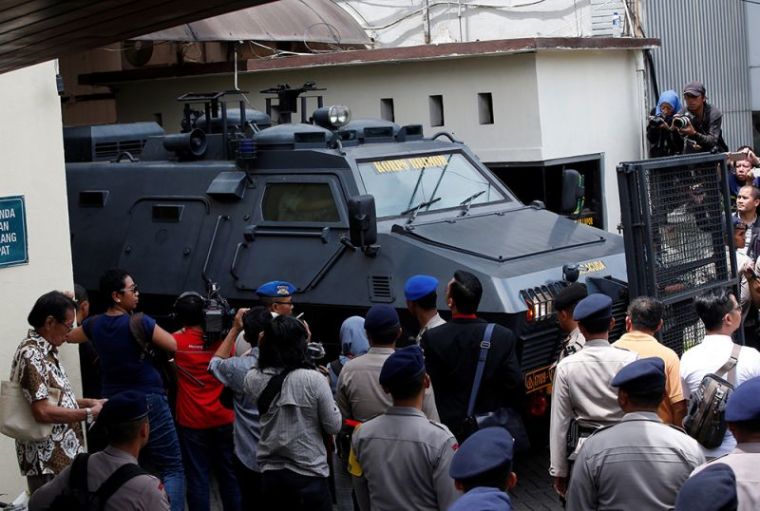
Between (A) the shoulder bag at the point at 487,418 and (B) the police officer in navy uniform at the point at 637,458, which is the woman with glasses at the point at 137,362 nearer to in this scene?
(A) the shoulder bag at the point at 487,418

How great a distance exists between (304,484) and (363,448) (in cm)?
89

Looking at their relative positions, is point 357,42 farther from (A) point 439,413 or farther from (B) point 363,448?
(B) point 363,448

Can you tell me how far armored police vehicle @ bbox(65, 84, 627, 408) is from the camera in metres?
8.49

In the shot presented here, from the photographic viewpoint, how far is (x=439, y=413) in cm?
668

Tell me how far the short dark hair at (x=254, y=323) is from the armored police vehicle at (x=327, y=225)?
A: 1888mm

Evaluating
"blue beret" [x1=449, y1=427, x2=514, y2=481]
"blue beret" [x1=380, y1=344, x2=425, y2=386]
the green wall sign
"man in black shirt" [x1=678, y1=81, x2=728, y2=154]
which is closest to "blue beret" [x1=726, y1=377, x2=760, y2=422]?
"blue beret" [x1=449, y1=427, x2=514, y2=481]

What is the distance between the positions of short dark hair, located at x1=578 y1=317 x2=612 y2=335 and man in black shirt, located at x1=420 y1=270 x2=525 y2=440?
0.56m

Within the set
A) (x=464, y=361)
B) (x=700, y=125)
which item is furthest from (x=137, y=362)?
(x=700, y=125)

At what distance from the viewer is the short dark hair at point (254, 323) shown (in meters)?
6.59

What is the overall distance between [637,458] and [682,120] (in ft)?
27.4

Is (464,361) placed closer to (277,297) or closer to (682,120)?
(277,297)

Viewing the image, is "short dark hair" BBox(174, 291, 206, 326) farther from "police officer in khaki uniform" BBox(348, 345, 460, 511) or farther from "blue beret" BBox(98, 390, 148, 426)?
"blue beret" BBox(98, 390, 148, 426)

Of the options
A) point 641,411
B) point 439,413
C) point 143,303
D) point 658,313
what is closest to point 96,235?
point 143,303

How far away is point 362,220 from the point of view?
8438 millimetres
